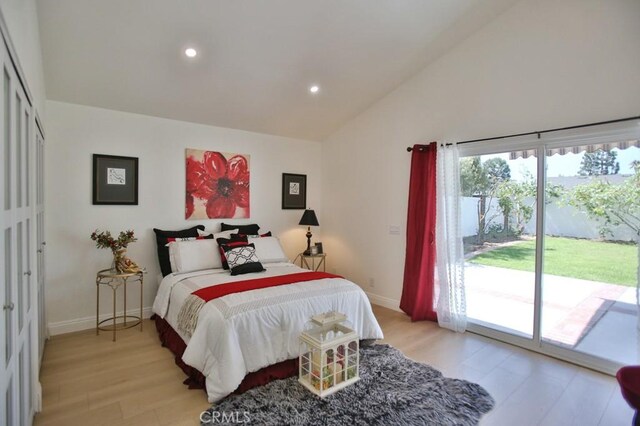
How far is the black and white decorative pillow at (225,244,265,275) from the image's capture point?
3486 millimetres

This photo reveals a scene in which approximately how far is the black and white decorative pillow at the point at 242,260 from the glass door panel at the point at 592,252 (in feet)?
9.25

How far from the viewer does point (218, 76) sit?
338cm

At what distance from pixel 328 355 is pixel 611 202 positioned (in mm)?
2630

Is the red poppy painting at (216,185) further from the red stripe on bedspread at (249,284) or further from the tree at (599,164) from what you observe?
the tree at (599,164)

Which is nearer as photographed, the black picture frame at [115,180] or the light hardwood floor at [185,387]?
the light hardwood floor at [185,387]

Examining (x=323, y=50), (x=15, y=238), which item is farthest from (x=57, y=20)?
(x=323, y=50)

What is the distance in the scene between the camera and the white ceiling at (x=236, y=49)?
262cm

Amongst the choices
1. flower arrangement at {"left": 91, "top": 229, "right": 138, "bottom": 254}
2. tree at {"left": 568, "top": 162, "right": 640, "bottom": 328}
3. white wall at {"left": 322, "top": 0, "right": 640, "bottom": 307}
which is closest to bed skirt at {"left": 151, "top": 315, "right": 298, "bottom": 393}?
flower arrangement at {"left": 91, "top": 229, "right": 138, "bottom": 254}

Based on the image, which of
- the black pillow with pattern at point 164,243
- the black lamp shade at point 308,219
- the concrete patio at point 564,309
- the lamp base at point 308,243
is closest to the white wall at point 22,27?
the black pillow with pattern at point 164,243

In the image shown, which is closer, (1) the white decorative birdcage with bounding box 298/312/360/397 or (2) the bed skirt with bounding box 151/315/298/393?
(1) the white decorative birdcage with bounding box 298/312/360/397

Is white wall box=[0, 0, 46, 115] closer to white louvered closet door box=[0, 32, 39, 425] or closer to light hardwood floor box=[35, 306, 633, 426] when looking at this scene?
white louvered closet door box=[0, 32, 39, 425]

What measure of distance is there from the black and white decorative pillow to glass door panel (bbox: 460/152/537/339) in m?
2.29

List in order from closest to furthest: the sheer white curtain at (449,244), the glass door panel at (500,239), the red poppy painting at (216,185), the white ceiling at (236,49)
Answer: the white ceiling at (236,49) → the glass door panel at (500,239) → the sheer white curtain at (449,244) → the red poppy painting at (216,185)

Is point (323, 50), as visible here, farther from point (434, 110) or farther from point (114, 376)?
point (114, 376)
